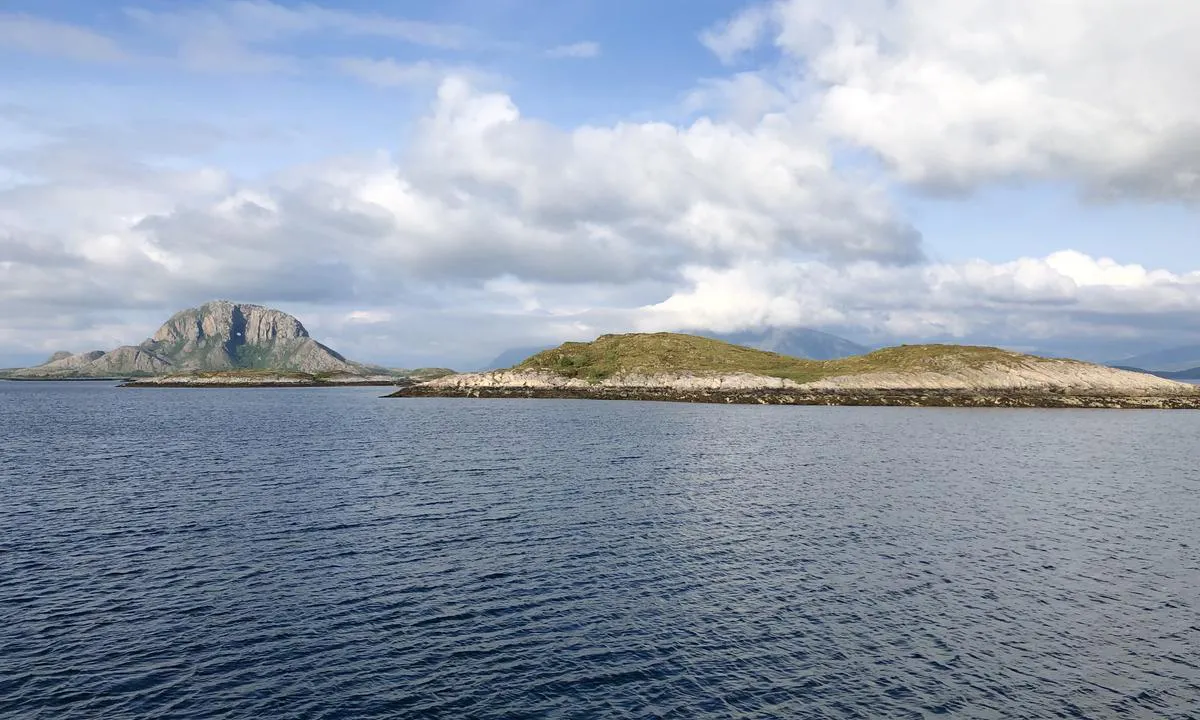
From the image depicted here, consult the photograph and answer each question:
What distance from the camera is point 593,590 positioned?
115ft

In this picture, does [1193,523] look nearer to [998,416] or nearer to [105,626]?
[105,626]

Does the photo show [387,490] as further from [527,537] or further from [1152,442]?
[1152,442]

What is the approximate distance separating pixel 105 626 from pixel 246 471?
4379 centimetres

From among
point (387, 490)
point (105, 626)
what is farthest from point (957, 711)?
point (387, 490)

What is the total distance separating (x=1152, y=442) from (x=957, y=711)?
11161 cm

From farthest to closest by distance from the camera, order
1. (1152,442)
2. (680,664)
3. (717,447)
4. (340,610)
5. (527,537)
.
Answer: (1152,442) < (717,447) < (527,537) < (340,610) < (680,664)

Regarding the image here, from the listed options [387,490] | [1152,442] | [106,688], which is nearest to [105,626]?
[106,688]

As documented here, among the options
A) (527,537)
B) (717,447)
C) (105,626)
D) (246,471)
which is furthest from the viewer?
(717,447)

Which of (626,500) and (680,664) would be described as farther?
(626,500)

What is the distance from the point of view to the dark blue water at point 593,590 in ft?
80.3

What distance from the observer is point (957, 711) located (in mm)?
23547

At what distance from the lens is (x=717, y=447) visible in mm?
94438

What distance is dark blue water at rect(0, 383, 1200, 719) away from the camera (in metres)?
24.5

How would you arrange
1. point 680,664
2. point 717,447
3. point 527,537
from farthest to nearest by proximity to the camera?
point 717,447, point 527,537, point 680,664
